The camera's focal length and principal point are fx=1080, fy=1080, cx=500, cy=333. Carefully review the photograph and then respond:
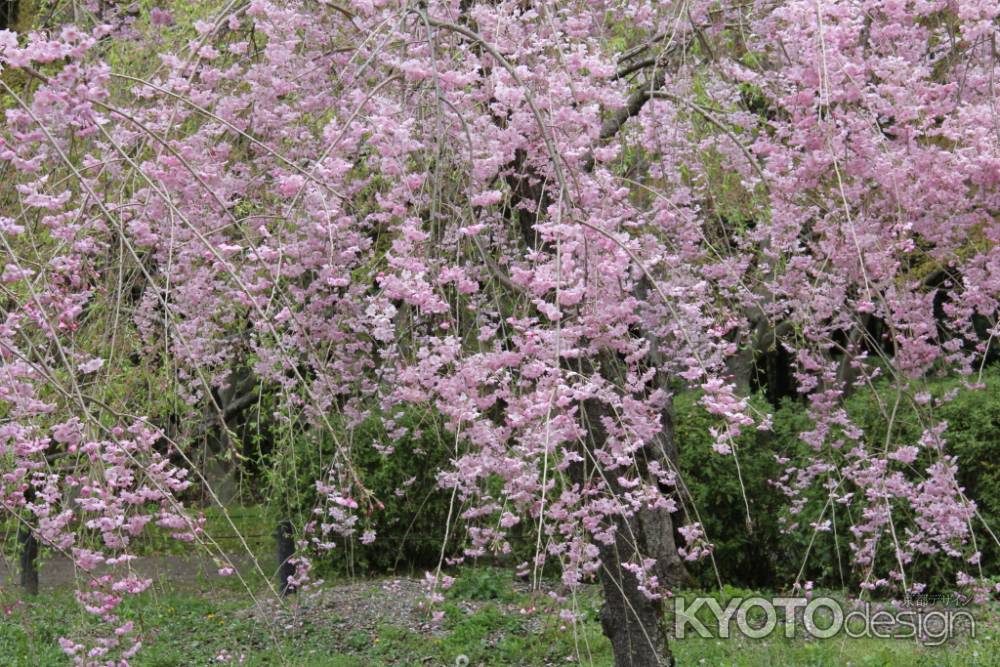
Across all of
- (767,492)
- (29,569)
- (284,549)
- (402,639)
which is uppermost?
(767,492)

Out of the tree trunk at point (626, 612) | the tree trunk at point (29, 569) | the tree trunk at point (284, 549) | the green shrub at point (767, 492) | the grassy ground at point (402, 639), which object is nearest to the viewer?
the tree trunk at point (626, 612)

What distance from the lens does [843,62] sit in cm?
318

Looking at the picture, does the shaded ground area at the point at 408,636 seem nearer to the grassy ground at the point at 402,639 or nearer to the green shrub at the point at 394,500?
the grassy ground at the point at 402,639

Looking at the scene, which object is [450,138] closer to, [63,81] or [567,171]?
[567,171]

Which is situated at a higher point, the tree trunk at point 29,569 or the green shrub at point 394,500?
the green shrub at point 394,500

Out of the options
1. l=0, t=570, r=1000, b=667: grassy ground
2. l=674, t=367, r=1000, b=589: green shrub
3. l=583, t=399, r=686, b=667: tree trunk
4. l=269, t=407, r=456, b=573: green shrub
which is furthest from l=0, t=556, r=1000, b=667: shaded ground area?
l=674, t=367, r=1000, b=589: green shrub

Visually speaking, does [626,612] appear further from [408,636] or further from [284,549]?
[284,549]

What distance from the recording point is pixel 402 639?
5934mm

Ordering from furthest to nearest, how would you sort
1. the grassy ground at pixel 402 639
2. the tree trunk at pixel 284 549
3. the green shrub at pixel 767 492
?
the tree trunk at pixel 284 549
the green shrub at pixel 767 492
the grassy ground at pixel 402 639

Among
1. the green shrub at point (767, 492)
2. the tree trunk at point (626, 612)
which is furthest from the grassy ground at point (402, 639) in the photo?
the green shrub at point (767, 492)

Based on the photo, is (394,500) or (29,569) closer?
(394,500)

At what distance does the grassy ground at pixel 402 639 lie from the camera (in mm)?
4918

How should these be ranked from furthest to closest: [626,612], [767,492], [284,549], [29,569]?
[29,569]
[284,549]
[767,492]
[626,612]

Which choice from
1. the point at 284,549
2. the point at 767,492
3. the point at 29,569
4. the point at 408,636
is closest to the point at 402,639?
the point at 408,636
